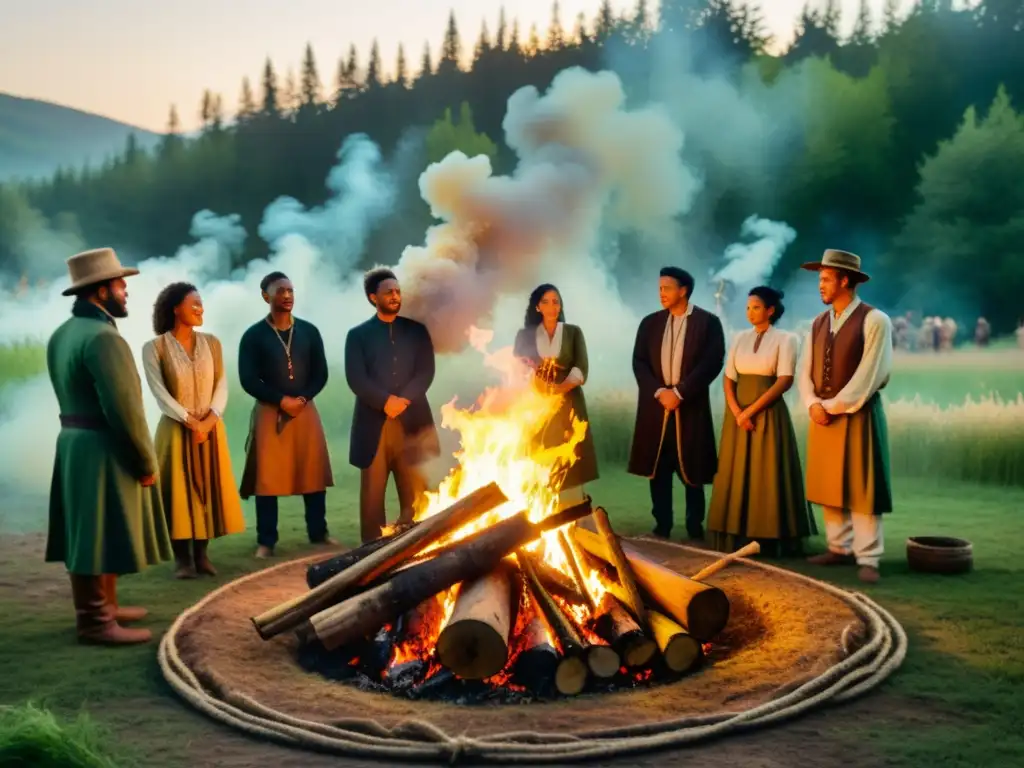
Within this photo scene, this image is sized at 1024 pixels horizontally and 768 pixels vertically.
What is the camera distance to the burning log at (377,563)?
4.77 meters

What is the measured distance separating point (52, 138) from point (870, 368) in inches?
462

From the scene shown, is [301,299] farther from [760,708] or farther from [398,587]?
[760,708]

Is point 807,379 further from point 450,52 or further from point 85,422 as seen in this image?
point 450,52

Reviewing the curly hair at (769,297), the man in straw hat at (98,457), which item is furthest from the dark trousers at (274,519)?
the curly hair at (769,297)

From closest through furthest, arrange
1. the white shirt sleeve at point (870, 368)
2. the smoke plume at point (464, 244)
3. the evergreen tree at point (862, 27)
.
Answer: the white shirt sleeve at point (870, 368)
the smoke plume at point (464, 244)
the evergreen tree at point (862, 27)

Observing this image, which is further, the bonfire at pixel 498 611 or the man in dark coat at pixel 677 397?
the man in dark coat at pixel 677 397

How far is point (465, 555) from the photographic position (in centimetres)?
479

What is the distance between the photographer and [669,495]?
25.3 ft

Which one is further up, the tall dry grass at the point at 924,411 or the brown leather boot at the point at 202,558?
the tall dry grass at the point at 924,411

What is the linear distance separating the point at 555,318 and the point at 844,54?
10.3 meters

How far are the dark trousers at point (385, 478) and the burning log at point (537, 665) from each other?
2.85 m

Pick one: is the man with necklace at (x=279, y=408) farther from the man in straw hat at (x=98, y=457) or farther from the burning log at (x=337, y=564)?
the man in straw hat at (x=98, y=457)

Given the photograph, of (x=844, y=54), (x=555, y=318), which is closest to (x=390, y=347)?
(x=555, y=318)

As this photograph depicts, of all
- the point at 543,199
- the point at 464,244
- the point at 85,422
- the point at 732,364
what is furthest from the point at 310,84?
the point at 85,422
